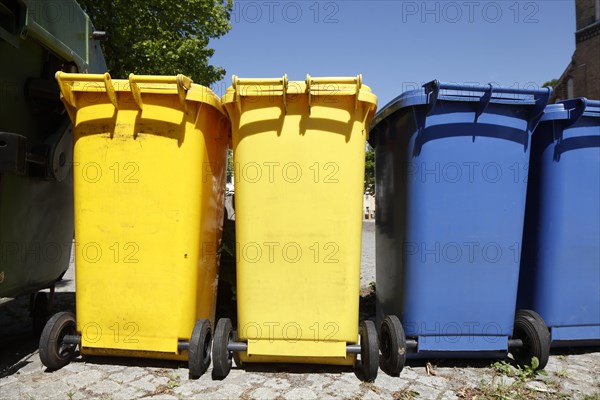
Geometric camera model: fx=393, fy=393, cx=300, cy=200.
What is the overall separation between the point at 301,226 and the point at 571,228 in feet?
6.63

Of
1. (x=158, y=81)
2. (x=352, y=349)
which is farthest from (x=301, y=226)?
(x=158, y=81)

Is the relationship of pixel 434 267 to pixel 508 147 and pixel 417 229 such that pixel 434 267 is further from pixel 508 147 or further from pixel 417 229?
pixel 508 147

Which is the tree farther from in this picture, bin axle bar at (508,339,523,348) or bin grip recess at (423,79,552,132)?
bin axle bar at (508,339,523,348)

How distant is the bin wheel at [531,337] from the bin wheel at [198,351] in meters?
2.18

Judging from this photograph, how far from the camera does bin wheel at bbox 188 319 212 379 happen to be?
8.29 ft

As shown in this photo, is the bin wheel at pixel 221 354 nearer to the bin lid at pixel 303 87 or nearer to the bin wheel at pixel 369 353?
the bin wheel at pixel 369 353

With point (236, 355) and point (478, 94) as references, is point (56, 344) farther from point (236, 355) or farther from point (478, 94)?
point (478, 94)

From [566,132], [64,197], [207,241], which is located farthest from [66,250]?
[566,132]

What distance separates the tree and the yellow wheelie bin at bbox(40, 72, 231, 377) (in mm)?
9292

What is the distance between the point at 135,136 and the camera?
2676 mm

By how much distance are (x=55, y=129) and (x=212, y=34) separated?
36.5 feet

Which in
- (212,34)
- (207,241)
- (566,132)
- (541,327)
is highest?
(212,34)

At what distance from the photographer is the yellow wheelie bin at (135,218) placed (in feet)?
8.64

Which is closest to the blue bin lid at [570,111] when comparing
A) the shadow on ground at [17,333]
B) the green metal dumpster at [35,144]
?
the green metal dumpster at [35,144]
